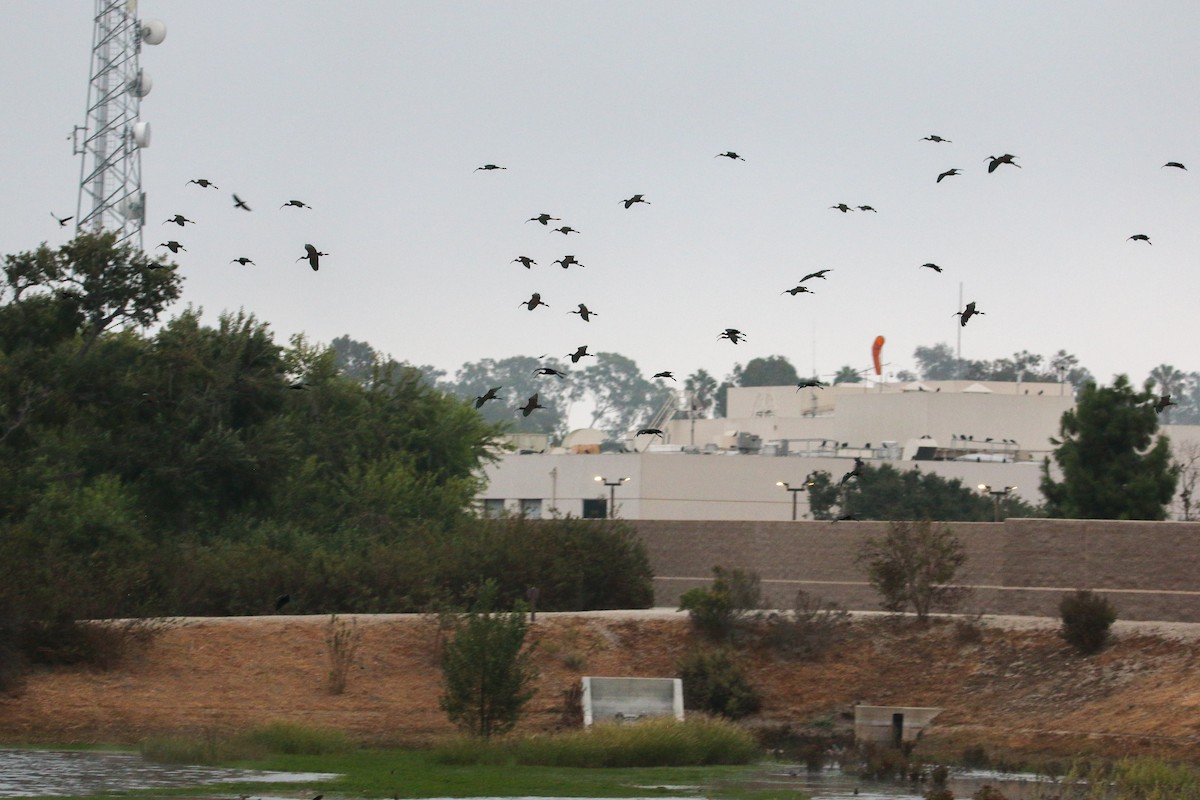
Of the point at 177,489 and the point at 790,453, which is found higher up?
the point at 790,453

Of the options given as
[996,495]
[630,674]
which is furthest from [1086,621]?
[996,495]

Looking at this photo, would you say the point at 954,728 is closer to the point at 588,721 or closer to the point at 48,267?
the point at 588,721

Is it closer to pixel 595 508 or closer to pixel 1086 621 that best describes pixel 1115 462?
pixel 1086 621

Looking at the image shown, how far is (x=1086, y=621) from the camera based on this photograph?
35.9 meters

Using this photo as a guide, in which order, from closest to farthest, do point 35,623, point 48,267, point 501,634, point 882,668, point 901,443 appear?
point 501,634 < point 35,623 < point 882,668 < point 48,267 < point 901,443

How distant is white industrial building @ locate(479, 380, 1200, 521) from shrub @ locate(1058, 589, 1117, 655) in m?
33.4

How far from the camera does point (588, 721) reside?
108 ft

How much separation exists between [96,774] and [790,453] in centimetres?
6168

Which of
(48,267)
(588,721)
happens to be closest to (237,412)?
(48,267)

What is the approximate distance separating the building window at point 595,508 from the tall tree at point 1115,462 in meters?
27.4

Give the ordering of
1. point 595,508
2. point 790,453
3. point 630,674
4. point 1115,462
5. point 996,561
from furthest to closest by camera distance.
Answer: point 790,453 → point 595,508 → point 1115,462 → point 996,561 → point 630,674

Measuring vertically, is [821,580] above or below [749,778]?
above

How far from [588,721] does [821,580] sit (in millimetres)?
13407

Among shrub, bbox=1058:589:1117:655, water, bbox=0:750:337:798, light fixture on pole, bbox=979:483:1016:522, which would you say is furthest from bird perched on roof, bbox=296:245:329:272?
light fixture on pole, bbox=979:483:1016:522
